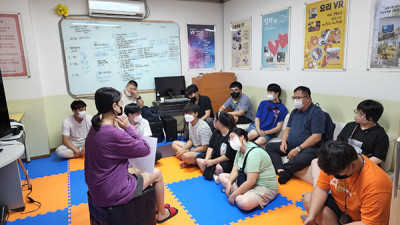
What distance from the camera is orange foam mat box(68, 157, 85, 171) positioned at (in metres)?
3.99

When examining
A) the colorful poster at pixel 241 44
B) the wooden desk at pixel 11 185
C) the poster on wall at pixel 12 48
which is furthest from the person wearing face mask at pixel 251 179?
the poster on wall at pixel 12 48

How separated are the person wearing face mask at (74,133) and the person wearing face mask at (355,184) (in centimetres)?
371

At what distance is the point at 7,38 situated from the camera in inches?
162

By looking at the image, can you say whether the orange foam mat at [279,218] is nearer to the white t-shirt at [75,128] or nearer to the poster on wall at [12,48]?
→ the white t-shirt at [75,128]

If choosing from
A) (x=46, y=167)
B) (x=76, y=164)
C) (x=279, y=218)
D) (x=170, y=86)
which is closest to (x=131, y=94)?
(x=170, y=86)

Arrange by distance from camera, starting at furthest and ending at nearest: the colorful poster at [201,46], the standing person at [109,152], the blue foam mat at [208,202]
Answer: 1. the colorful poster at [201,46]
2. the blue foam mat at [208,202]
3. the standing person at [109,152]

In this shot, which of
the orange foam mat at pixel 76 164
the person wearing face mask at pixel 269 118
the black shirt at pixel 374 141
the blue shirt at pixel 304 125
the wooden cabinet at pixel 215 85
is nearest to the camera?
the black shirt at pixel 374 141

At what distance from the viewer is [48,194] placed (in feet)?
10.5

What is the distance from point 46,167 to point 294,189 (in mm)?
3644

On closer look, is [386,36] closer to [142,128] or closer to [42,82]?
[142,128]

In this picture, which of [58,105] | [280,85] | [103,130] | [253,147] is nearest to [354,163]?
[253,147]

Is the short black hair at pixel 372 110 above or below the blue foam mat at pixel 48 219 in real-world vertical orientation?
above

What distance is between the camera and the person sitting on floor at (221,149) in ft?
10.6

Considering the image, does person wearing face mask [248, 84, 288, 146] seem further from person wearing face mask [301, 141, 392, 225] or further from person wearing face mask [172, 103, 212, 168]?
person wearing face mask [301, 141, 392, 225]
